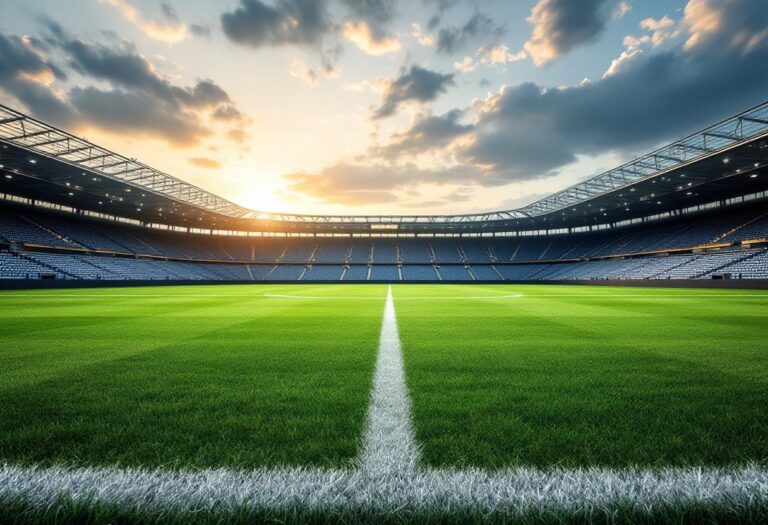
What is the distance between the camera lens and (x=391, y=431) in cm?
214

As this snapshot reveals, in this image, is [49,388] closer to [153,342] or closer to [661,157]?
[153,342]

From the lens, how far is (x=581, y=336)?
5.75 metres

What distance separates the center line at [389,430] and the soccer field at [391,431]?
0.01 meters

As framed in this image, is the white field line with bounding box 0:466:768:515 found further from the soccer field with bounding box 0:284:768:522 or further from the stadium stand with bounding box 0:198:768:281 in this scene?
the stadium stand with bounding box 0:198:768:281

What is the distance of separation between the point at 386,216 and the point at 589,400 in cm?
5733

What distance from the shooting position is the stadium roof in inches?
939

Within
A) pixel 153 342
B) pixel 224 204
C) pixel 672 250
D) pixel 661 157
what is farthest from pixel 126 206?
pixel 672 250

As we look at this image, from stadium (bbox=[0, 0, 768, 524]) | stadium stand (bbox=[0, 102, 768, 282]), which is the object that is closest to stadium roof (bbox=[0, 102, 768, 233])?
stadium stand (bbox=[0, 102, 768, 282])

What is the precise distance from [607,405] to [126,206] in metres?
54.4

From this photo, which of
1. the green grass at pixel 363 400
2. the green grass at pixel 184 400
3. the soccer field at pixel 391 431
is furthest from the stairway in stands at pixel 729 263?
the green grass at pixel 184 400

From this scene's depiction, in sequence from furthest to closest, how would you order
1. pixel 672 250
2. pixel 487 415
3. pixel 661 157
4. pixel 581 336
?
1. pixel 672 250
2. pixel 661 157
3. pixel 581 336
4. pixel 487 415

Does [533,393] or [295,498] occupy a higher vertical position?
[295,498]

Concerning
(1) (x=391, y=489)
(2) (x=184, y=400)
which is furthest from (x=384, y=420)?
(2) (x=184, y=400)

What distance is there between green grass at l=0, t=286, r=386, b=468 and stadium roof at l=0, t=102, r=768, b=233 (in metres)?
26.4
